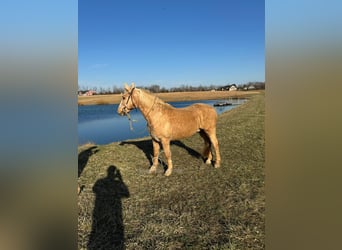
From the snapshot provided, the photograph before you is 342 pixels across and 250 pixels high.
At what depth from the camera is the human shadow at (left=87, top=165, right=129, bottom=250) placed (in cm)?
308

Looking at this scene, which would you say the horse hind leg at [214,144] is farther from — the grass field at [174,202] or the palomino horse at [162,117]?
the grass field at [174,202]

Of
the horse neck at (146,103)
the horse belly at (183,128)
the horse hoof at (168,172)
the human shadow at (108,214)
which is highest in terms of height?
the horse neck at (146,103)

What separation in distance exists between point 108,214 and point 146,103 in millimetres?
2242

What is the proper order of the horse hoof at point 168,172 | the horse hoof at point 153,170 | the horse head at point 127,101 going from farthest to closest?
1. the horse hoof at point 153,170
2. the horse hoof at point 168,172
3. the horse head at point 127,101

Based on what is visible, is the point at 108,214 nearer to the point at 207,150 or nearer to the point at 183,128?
the point at 183,128

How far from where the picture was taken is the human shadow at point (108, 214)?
10.1 ft

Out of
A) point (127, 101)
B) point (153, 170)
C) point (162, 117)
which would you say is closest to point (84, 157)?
point (153, 170)

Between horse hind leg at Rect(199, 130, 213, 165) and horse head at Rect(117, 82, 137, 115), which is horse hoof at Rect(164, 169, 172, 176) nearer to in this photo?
horse hind leg at Rect(199, 130, 213, 165)

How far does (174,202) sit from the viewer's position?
4.03 metres

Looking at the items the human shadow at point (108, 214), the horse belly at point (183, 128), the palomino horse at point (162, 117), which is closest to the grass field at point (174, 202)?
the human shadow at point (108, 214)

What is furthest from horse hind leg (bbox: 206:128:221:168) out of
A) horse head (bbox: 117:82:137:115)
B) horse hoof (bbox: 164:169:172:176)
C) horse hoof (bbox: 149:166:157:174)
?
horse head (bbox: 117:82:137:115)
